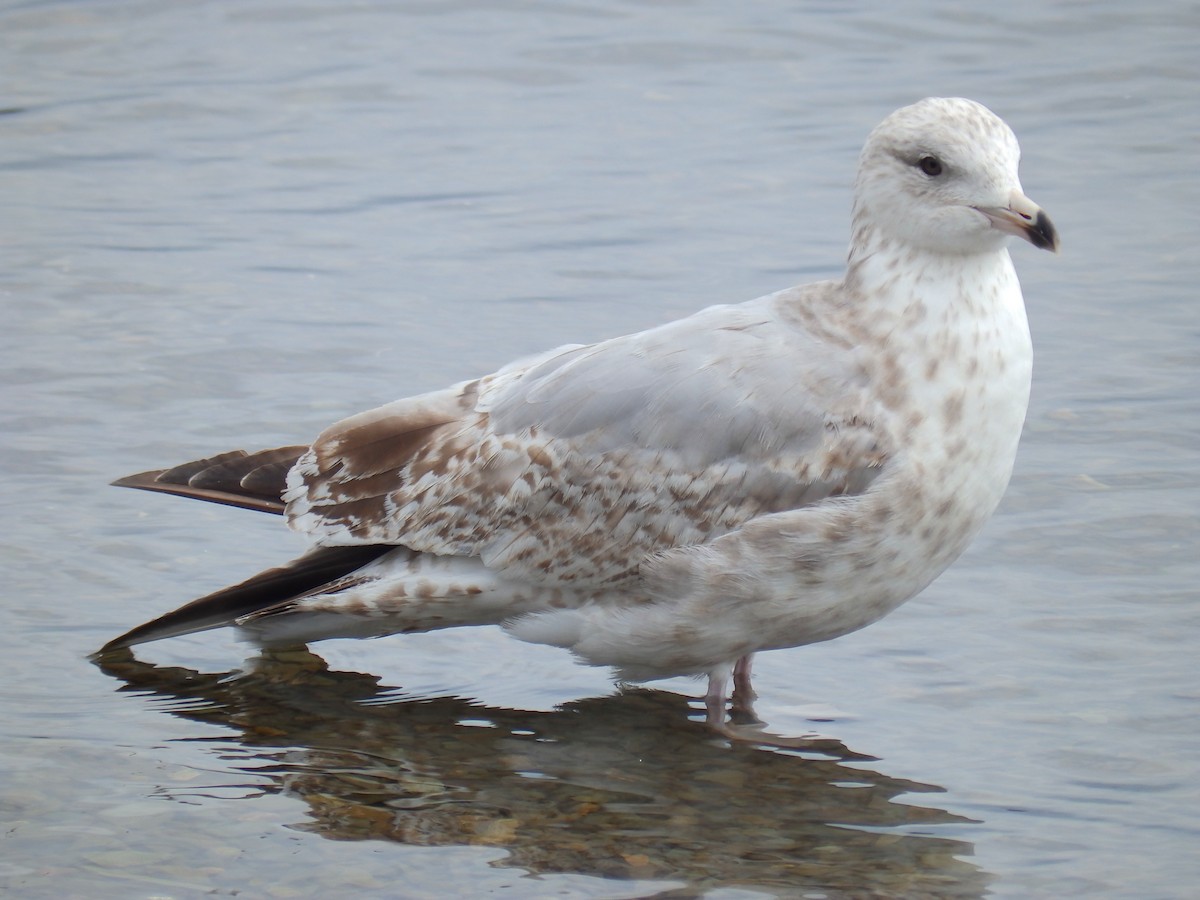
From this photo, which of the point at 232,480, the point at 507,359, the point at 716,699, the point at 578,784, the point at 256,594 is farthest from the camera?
the point at 507,359

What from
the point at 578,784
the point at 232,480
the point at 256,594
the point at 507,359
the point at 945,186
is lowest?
the point at 578,784

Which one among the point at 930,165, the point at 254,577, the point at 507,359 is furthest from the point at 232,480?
the point at 507,359

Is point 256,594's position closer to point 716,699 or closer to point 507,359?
point 716,699

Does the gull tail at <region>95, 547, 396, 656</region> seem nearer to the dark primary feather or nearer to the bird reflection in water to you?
the dark primary feather

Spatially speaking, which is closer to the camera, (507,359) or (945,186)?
(945,186)

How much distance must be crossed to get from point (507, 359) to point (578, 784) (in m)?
3.53

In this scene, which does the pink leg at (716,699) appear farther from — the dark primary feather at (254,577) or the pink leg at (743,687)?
the dark primary feather at (254,577)

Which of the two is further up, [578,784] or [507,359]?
[507,359]

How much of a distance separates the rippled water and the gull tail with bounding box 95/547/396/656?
177mm

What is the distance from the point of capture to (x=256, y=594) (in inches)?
231

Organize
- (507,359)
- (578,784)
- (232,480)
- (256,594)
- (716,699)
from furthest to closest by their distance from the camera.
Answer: (507,359), (232,480), (256,594), (716,699), (578,784)

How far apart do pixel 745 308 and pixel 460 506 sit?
3.28 ft

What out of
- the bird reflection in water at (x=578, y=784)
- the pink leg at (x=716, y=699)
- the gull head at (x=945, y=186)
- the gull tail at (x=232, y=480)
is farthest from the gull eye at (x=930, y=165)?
the gull tail at (x=232, y=480)

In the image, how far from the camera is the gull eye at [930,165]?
5.36 meters
